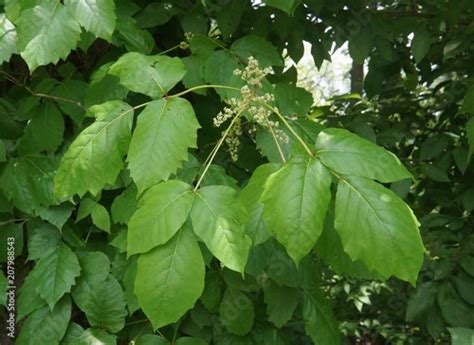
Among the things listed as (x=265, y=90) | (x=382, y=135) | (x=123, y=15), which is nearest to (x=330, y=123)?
(x=382, y=135)

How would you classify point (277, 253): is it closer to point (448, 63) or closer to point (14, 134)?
point (14, 134)

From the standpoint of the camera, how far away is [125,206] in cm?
178

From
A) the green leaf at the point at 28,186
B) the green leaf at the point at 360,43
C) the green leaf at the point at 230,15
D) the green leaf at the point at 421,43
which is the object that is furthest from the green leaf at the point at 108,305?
the green leaf at the point at 421,43

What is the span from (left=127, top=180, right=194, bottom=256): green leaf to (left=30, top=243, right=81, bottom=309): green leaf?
2.50ft

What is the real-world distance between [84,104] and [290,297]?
92 cm

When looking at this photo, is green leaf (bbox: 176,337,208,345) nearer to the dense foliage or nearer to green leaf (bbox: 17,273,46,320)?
the dense foliage

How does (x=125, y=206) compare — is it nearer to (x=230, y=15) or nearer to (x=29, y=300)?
(x=29, y=300)

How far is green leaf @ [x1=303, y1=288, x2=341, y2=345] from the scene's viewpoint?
5.76 ft

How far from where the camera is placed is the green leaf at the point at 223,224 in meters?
1.12

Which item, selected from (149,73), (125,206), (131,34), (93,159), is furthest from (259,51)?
(93,159)

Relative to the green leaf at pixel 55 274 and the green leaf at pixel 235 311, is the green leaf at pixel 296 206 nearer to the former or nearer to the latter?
the green leaf at pixel 235 311

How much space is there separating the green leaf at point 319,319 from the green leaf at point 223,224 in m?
0.74

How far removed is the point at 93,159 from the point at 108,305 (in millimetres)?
746

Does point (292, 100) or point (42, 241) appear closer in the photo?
point (292, 100)
